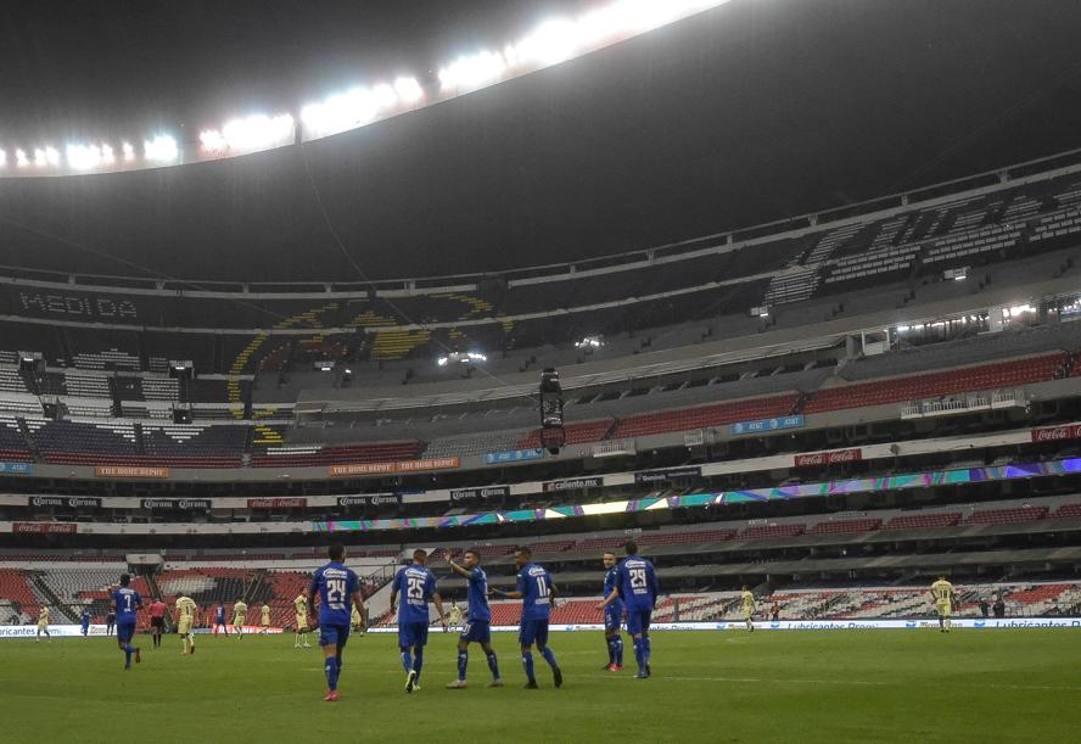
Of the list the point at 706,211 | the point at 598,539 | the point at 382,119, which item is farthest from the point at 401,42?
the point at 598,539

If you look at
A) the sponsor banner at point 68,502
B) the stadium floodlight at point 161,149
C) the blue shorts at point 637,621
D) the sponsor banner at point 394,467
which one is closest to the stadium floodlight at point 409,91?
the stadium floodlight at point 161,149

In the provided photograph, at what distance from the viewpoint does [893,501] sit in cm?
5781

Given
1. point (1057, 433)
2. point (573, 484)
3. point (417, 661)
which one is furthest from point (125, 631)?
point (573, 484)

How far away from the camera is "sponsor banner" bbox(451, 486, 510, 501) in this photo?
233 feet

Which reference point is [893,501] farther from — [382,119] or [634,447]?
[382,119]

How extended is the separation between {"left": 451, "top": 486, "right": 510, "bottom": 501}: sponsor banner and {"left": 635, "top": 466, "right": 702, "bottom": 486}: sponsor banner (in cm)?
956

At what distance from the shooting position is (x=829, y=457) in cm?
5806

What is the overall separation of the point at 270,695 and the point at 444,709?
440 centimetres

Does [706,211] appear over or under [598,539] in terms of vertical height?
over

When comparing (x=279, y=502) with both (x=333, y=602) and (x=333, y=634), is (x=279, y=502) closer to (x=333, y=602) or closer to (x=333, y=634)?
(x=333, y=602)

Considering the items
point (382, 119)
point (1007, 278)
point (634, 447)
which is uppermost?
point (382, 119)

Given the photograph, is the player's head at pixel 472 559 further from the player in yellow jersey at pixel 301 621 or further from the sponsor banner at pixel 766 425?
the sponsor banner at pixel 766 425

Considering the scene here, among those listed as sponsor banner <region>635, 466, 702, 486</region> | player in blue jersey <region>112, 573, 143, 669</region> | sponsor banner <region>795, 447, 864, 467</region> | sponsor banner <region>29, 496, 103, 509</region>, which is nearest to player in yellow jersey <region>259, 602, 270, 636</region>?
sponsor banner <region>29, 496, 103, 509</region>

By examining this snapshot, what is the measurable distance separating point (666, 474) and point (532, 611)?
4854 centimetres
